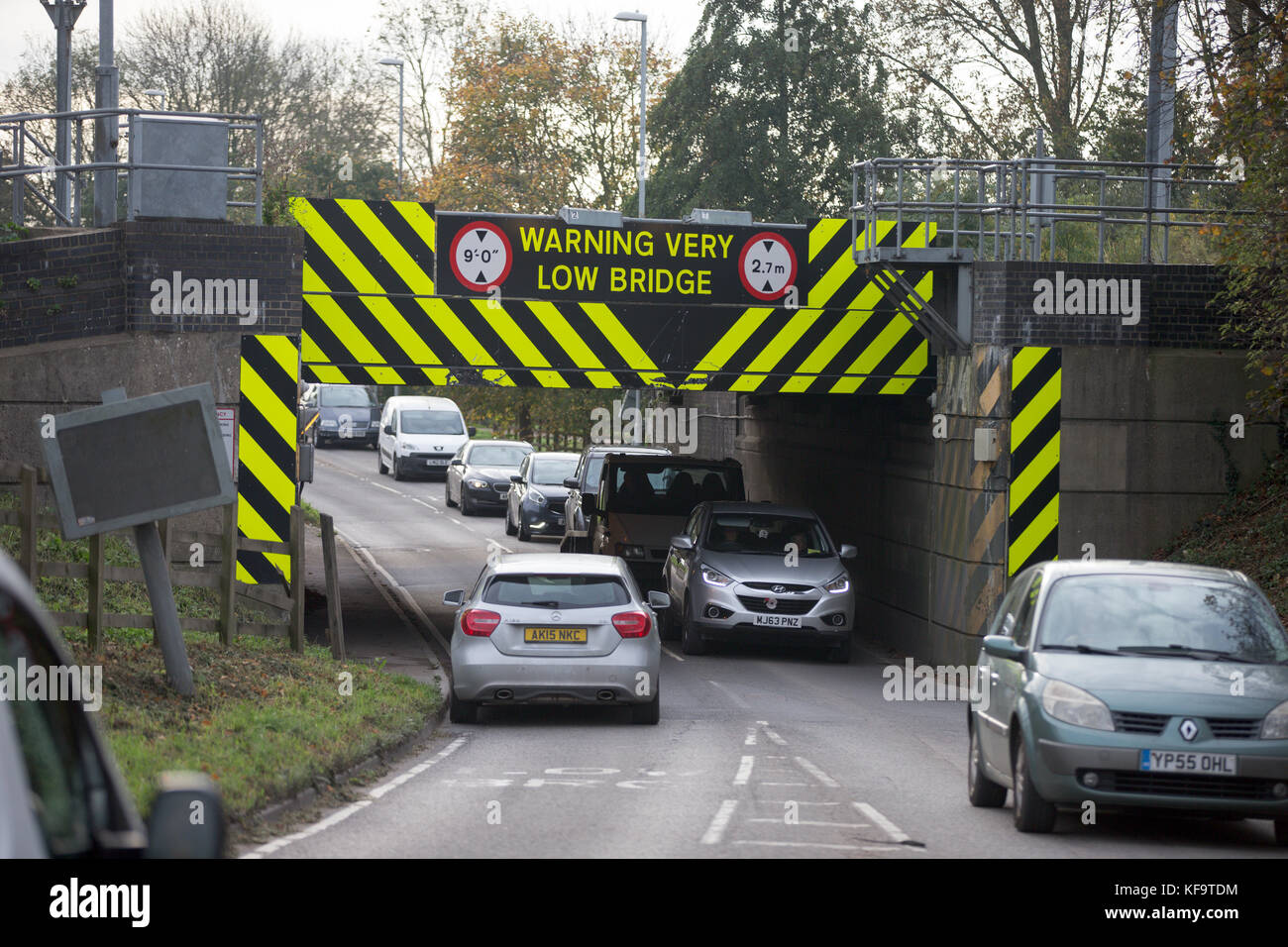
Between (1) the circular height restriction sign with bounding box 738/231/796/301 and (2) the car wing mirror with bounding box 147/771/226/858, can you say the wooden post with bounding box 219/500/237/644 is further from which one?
(2) the car wing mirror with bounding box 147/771/226/858

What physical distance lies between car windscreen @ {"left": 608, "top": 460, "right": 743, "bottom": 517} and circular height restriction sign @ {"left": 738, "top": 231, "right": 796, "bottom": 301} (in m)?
5.32

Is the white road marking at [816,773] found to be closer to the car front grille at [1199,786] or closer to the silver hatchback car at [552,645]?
the silver hatchback car at [552,645]

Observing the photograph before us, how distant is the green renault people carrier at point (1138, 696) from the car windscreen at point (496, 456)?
3277 cm

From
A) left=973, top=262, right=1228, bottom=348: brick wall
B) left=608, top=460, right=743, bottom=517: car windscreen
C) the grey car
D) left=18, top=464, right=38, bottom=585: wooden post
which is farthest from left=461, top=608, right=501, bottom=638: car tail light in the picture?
left=608, top=460, right=743, bottom=517: car windscreen

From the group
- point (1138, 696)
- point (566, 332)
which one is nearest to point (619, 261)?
point (566, 332)

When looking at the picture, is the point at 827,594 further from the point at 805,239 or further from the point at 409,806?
the point at 409,806

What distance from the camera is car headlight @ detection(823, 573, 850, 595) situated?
2111 cm

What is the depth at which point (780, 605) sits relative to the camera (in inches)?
827

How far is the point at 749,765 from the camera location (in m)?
13.1
